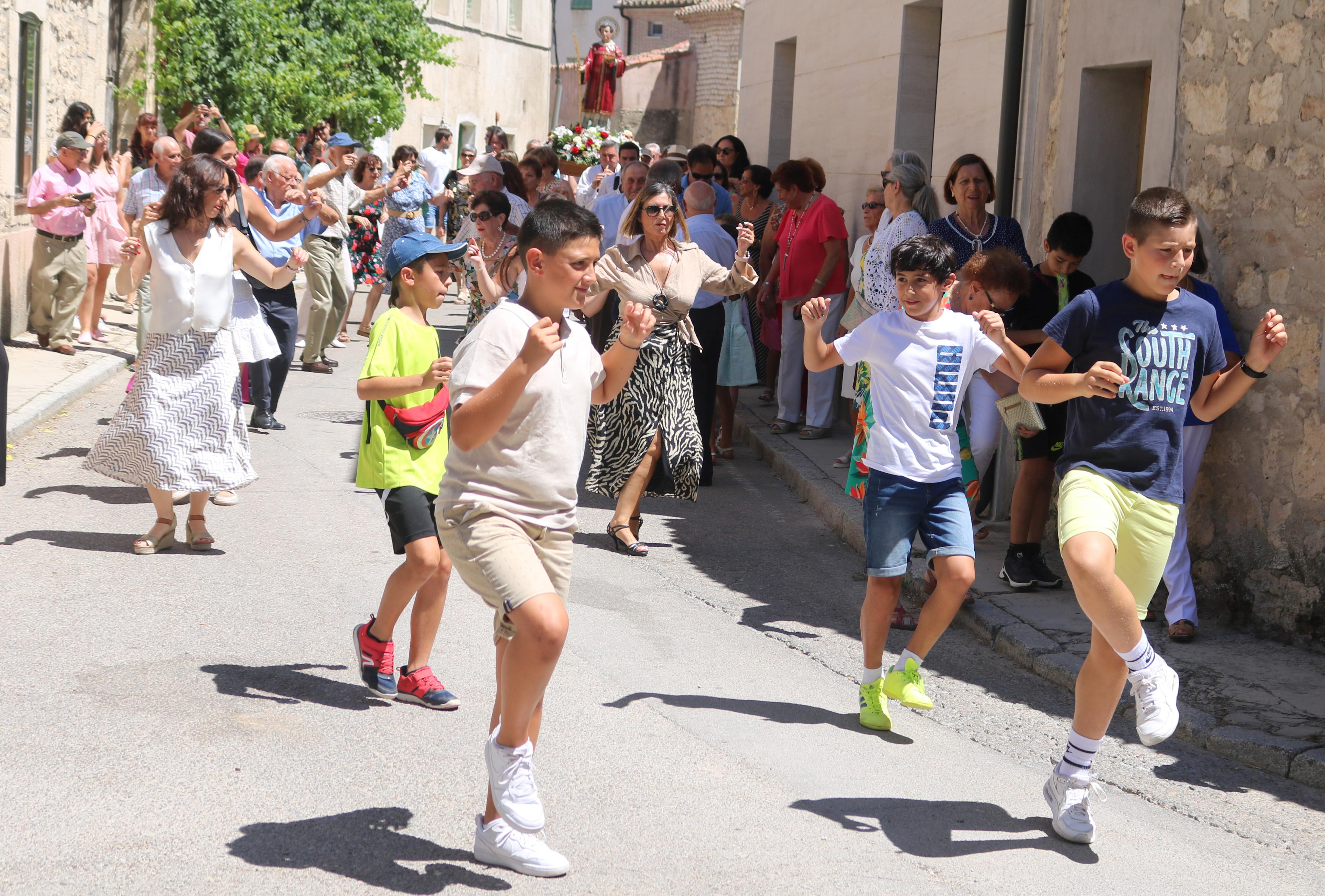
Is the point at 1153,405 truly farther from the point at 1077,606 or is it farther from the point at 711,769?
→ the point at 1077,606

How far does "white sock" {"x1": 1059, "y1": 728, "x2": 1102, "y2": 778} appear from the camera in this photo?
425 centimetres

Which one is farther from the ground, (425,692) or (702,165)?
(702,165)

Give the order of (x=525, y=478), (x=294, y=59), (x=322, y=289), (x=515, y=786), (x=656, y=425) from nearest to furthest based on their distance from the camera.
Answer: (x=515, y=786)
(x=525, y=478)
(x=656, y=425)
(x=322, y=289)
(x=294, y=59)

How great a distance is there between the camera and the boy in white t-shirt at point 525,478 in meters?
3.62

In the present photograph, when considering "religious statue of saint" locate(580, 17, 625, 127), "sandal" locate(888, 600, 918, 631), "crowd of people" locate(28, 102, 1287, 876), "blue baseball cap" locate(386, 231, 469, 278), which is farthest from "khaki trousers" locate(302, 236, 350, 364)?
"religious statue of saint" locate(580, 17, 625, 127)

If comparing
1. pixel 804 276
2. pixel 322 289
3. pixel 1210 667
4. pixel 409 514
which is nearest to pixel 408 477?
pixel 409 514

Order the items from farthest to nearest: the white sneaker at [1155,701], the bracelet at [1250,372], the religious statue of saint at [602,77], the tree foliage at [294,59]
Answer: the religious statue of saint at [602,77] < the tree foliage at [294,59] < the bracelet at [1250,372] < the white sneaker at [1155,701]

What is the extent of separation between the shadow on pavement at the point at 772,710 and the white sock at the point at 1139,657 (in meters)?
1.15

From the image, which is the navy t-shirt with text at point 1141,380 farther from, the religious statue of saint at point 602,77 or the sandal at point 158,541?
the religious statue of saint at point 602,77

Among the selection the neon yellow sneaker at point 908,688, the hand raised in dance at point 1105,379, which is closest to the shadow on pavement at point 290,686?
the neon yellow sneaker at point 908,688

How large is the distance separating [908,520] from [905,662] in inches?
20.4

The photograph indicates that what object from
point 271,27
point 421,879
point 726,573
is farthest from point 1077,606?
point 271,27

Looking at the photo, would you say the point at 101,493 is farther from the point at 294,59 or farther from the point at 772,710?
the point at 294,59

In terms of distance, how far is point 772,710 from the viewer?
212 inches
